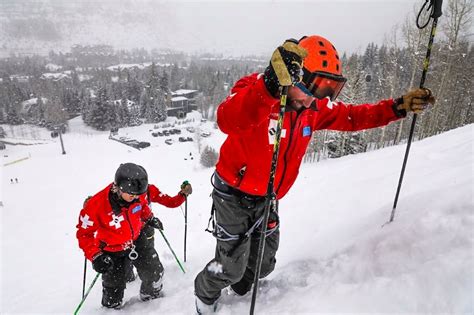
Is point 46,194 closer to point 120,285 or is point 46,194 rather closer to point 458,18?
point 120,285

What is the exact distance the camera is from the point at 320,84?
7.62ft

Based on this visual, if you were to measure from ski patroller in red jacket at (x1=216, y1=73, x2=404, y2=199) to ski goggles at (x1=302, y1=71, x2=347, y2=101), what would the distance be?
29cm

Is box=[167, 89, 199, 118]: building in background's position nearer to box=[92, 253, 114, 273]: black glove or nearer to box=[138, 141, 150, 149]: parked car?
box=[138, 141, 150, 149]: parked car

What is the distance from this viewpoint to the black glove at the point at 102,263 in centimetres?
419

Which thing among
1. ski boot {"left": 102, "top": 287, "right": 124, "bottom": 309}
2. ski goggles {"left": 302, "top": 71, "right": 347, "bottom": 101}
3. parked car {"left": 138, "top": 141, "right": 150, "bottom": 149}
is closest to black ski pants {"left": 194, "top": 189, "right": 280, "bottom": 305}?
ski goggles {"left": 302, "top": 71, "right": 347, "bottom": 101}

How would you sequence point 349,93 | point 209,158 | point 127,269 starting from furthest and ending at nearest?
point 209,158, point 349,93, point 127,269

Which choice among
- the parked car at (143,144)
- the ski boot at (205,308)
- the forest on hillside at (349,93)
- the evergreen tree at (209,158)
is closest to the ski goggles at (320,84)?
the ski boot at (205,308)

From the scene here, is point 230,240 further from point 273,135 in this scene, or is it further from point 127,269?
point 127,269

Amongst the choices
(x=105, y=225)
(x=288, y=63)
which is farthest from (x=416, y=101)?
(x=105, y=225)

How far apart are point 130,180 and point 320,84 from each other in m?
2.93

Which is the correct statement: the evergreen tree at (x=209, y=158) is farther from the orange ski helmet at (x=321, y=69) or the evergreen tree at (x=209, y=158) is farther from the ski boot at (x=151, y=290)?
the orange ski helmet at (x=321, y=69)

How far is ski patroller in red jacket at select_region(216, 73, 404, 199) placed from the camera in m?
2.68

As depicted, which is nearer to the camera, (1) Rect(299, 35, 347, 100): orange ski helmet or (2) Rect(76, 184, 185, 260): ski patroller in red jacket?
(1) Rect(299, 35, 347, 100): orange ski helmet

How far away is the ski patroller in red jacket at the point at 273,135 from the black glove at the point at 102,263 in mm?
2370
